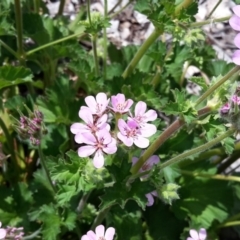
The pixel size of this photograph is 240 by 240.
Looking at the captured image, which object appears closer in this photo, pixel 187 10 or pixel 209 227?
pixel 187 10

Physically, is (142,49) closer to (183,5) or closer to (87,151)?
(183,5)

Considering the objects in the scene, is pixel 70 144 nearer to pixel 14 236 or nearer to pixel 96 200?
pixel 96 200

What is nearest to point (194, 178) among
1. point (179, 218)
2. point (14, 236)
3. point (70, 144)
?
point (179, 218)

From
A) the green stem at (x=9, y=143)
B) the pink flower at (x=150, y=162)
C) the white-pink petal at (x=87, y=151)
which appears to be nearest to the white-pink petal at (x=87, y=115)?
the white-pink petal at (x=87, y=151)

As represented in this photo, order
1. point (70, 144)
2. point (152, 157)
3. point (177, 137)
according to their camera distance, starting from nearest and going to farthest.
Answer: point (152, 157)
point (177, 137)
point (70, 144)

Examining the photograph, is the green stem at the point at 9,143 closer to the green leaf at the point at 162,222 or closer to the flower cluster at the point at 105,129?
the green leaf at the point at 162,222

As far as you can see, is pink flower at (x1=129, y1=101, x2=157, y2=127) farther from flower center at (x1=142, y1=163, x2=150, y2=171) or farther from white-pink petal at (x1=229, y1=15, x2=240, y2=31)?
white-pink petal at (x1=229, y1=15, x2=240, y2=31)

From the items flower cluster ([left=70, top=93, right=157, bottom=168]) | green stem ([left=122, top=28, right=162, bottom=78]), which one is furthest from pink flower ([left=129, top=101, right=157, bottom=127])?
green stem ([left=122, top=28, right=162, bottom=78])
